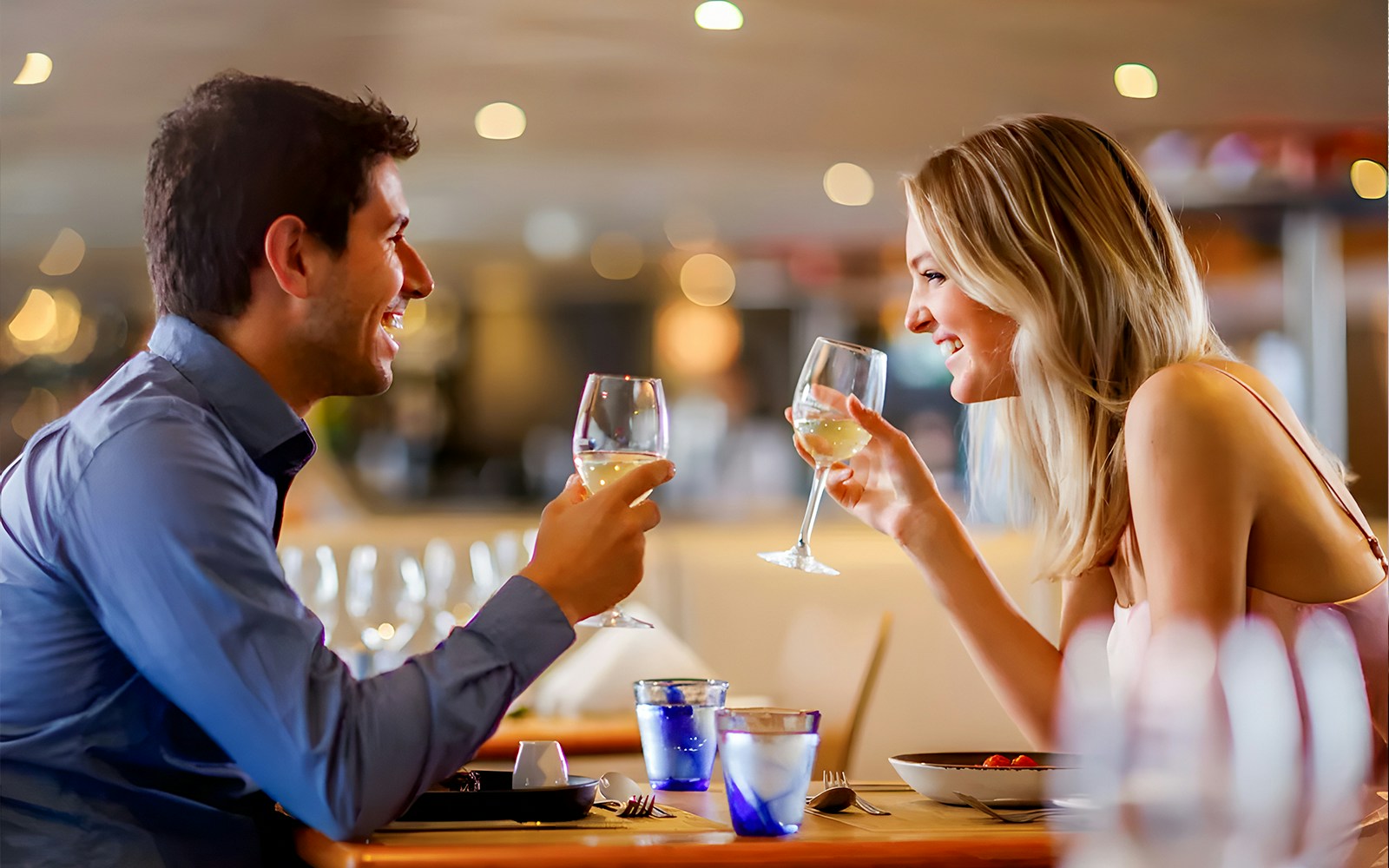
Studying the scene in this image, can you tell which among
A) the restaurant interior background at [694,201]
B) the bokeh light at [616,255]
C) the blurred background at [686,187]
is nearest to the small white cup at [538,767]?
the restaurant interior background at [694,201]

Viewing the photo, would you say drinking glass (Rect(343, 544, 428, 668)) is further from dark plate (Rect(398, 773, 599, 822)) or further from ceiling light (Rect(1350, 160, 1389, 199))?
ceiling light (Rect(1350, 160, 1389, 199))

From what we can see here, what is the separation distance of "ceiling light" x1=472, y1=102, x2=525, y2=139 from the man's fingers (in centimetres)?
436

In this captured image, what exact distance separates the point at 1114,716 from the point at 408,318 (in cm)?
667

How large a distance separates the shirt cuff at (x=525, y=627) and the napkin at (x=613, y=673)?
1861mm

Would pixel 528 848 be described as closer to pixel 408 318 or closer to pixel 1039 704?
pixel 1039 704

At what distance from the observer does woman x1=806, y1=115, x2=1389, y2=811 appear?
1.32 meters

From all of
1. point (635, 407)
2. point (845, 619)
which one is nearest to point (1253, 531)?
point (635, 407)

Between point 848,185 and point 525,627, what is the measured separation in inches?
223

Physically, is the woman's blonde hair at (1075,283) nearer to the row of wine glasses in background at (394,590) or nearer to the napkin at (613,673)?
the row of wine glasses in background at (394,590)

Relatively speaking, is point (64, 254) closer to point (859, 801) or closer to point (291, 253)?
point (291, 253)

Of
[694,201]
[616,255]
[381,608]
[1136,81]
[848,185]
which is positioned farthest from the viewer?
[616,255]

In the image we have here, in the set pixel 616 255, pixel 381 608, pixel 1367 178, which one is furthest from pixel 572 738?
pixel 616 255

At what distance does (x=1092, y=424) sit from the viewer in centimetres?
158

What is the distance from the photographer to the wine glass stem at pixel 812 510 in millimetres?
1645
